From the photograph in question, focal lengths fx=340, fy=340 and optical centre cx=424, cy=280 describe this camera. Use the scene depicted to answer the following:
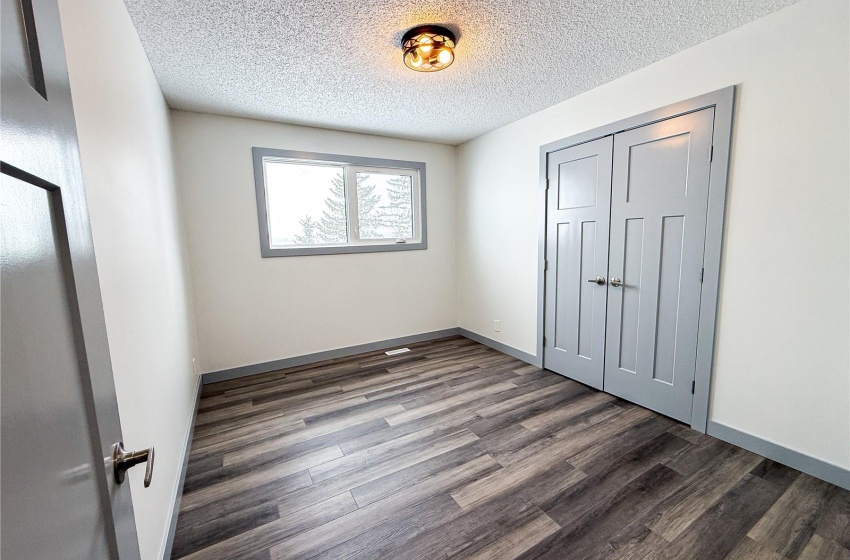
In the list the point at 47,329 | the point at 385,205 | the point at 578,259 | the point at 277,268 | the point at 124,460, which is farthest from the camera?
the point at 385,205

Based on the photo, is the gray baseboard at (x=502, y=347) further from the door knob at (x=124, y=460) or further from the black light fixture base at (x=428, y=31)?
the door knob at (x=124, y=460)

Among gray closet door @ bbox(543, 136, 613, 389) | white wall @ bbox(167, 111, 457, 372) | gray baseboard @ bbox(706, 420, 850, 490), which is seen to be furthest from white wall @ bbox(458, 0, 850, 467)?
white wall @ bbox(167, 111, 457, 372)

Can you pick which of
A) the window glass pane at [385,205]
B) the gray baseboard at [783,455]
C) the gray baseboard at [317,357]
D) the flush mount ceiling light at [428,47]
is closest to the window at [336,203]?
the window glass pane at [385,205]

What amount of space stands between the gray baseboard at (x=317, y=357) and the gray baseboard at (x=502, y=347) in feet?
0.69

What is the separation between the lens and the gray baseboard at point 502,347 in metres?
3.49

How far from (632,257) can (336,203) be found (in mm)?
2866

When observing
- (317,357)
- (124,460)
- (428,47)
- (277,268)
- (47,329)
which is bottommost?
(317,357)

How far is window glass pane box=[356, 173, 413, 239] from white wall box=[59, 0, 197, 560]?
1947 millimetres

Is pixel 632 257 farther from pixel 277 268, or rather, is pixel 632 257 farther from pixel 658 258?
pixel 277 268

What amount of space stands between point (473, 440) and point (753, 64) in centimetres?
276

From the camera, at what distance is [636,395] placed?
2.64 m

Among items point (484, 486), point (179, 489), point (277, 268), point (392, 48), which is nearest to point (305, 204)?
point (277, 268)

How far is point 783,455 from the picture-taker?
1.93 metres

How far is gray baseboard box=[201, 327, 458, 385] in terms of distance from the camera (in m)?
3.26
